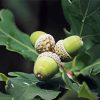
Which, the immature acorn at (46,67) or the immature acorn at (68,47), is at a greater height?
the immature acorn at (68,47)

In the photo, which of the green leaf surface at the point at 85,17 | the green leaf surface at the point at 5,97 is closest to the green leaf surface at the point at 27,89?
the green leaf surface at the point at 5,97

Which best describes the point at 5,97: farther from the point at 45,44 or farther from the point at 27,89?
the point at 45,44

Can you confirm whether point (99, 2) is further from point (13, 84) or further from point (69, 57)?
point (13, 84)

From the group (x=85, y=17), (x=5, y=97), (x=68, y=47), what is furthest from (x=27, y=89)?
(x=85, y=17)

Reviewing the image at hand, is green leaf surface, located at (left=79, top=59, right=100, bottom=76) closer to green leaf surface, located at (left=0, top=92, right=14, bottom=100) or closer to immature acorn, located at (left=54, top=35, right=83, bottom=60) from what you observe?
immature acorn, located at (left=54, top=35, right=83, bottom=60)

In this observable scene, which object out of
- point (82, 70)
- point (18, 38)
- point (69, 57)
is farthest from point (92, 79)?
point (18, 38)

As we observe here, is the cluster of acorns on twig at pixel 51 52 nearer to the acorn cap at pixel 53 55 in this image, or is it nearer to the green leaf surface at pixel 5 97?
the acorn cap at pixel 53 55
